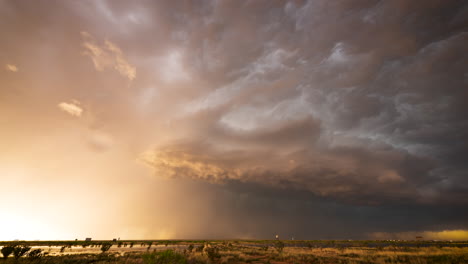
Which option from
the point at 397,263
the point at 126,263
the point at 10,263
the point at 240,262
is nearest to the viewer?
the point at 10,263

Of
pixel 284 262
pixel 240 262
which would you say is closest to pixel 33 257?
pixel 240 262

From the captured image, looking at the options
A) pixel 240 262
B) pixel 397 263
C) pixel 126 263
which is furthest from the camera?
pixel 240 262

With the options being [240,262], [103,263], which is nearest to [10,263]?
[103,263]

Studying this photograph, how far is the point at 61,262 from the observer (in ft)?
94.6

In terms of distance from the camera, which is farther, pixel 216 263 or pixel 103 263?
pixel 216 263

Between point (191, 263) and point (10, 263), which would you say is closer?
point (10, 263)

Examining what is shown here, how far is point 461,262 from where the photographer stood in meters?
28.8

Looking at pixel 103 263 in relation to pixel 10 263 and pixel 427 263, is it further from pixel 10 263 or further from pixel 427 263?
pixel 427 263

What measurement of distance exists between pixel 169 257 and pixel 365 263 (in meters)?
27.9

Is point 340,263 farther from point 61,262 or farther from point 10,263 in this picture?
point 10,263

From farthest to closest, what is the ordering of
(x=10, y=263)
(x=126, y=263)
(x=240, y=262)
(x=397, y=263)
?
1. (x=240, y=262)
2. (x=397, y=263)
3. (x=126, y=263)
4. (x=10, y=263)

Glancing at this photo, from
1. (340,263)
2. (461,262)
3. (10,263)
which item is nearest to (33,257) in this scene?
(10,263)

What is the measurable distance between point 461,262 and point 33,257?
58.2m

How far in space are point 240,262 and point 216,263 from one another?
4.03m
